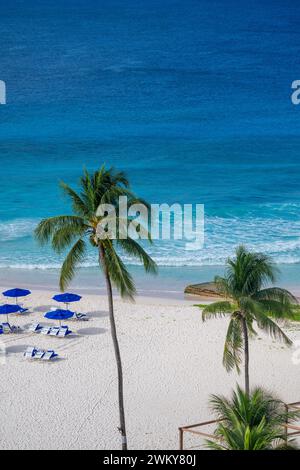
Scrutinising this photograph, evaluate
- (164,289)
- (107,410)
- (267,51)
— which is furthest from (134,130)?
(107,410)

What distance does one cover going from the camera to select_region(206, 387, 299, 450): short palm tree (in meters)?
15.9

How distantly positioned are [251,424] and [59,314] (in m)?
15.2

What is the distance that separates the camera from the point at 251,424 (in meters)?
17.2

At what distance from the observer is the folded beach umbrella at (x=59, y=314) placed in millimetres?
31152

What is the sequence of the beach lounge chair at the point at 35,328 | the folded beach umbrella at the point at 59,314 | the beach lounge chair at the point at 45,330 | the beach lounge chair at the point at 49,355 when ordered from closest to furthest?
the beach lounge chair at the point at 49,355
the beach lounge chair at the point at 45,330
the beach lounge chair at the point at 35,328
the folded beach umbrella at the point at 59,314

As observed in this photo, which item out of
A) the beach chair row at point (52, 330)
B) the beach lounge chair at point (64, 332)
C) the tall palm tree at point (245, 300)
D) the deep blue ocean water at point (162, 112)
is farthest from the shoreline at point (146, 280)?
the tall palm tree at point (245, 300)

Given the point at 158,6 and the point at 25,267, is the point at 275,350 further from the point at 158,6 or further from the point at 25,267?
the point at 158,6

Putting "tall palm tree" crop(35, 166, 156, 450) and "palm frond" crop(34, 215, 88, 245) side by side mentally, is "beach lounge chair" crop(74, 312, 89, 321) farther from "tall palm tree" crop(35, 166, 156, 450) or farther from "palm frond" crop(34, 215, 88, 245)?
"palm frond" crop(34, 215, 88, 245)

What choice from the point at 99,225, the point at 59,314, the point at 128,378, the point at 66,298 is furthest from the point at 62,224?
the point at 66,298

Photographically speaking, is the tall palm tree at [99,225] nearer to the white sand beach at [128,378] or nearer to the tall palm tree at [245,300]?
the tall palm tree at [245,300]

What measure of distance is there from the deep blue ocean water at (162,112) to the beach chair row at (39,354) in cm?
1620

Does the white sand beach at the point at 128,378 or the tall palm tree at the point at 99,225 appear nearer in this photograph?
the tall palm tree at the point at 99,225

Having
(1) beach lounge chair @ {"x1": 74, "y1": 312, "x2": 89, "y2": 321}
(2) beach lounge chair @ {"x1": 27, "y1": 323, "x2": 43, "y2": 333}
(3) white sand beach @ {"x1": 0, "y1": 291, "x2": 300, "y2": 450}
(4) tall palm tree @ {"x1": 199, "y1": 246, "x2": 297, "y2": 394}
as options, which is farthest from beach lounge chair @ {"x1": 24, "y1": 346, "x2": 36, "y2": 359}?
(4) tall palm tree @ {"x1": 199, "y1": 246, "x2": 297, "y2": 394}
